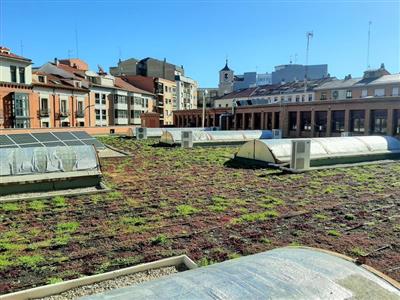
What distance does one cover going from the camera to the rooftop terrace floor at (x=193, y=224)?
6.72m

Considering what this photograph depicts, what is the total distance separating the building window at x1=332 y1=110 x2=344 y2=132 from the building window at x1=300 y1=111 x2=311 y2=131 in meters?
3.78

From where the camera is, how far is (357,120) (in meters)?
34.7

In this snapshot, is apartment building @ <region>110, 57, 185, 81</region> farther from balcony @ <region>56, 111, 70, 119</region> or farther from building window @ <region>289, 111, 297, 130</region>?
building window @ <region>289, 111, 297, 130</region>

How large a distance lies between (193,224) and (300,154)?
32.5 ft

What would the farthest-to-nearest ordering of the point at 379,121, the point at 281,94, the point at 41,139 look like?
the point at 281,94, the point at 379,121, the point at 41,139

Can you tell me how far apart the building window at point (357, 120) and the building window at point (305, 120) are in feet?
20.2

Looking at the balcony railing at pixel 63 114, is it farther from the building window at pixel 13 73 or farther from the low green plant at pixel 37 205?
the low green plant at pixel 37 205

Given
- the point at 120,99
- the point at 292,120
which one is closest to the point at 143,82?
the point at 120,99

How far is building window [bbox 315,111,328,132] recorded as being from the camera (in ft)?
126

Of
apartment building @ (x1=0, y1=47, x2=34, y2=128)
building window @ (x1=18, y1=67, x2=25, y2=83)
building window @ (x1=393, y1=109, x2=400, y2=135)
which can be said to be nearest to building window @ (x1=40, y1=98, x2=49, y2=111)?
apartment building @ (x1=0, y1=47, x2=34, y2=128)

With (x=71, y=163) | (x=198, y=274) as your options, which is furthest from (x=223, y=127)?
(x=198, y=274)

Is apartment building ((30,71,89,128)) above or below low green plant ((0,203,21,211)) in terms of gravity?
above

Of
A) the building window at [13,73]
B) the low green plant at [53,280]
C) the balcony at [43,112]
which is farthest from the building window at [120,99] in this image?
the low green plant at [53,280]

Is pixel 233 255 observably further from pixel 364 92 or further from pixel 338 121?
pixel 364 92
